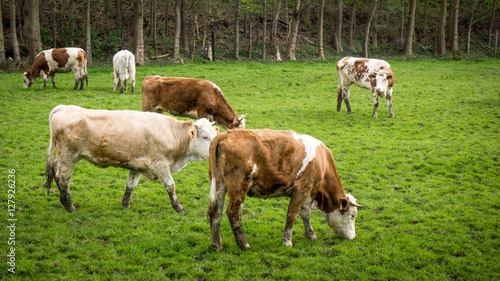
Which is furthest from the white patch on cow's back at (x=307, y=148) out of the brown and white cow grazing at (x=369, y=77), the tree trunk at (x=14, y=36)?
the tree trunk at (x=14, y=36)

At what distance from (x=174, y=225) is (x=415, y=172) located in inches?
259

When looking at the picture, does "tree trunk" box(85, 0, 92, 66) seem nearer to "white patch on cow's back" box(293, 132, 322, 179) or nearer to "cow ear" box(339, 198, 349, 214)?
"white patch on cow's back" box(293, 132, 322, 179)

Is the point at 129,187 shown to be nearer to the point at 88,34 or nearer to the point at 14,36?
the point at 88,34

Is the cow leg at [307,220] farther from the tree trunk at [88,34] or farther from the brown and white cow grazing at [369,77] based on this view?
the tree trunk at [88,34]

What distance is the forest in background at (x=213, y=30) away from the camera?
1109 inches

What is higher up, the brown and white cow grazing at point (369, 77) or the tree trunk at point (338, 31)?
the tree trunk at point (338, 31)

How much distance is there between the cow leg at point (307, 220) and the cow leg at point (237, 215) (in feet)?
3.63

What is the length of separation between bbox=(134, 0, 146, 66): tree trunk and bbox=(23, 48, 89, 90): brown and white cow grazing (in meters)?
7.46

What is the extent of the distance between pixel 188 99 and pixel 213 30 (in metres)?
25.7

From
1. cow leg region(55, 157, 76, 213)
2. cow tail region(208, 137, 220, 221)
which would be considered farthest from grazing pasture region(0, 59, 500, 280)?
cow tail region(208, 137, 220, 221)

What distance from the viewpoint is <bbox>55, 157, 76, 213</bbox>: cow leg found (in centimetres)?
723

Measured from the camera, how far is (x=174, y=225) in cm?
714

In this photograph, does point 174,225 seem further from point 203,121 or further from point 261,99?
point 261,99

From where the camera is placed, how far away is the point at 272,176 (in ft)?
19.4
